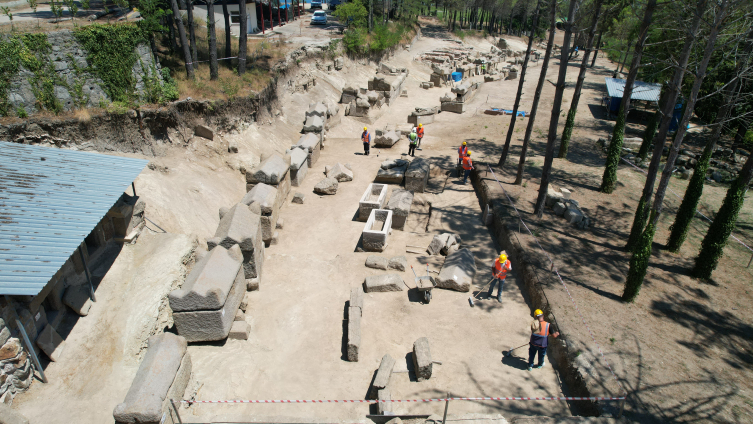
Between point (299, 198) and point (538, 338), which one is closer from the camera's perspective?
point (538, 338)

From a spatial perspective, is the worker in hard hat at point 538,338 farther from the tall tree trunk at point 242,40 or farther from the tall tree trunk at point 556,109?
the tall tree trunk at point 242,40

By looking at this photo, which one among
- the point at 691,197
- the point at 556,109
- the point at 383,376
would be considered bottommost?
the point at 383,376

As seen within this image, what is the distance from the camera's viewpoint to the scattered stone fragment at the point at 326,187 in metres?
14.9

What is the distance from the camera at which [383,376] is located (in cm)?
722

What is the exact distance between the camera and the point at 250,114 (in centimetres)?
1734

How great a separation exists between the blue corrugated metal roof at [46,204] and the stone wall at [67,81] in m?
4.53

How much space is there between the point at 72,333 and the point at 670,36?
24.1 meters

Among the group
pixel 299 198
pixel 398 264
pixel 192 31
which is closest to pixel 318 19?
pixel 192 31

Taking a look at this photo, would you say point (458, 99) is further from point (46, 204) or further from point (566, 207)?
point (46, 204)

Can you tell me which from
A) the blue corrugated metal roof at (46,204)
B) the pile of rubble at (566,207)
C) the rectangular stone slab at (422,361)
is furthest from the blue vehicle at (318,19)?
the rectangular stone slab at (422,361)

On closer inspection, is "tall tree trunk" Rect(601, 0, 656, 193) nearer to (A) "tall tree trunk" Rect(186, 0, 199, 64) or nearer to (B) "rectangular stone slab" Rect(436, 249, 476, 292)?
(B) "rectangular stone slab" Rect(436, 249, 476, 292)

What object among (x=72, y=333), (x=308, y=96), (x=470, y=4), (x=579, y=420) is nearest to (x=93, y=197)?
(x=72, y=333)

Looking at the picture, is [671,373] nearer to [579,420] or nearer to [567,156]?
[579,420]

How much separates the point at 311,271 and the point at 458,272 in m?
3.74
